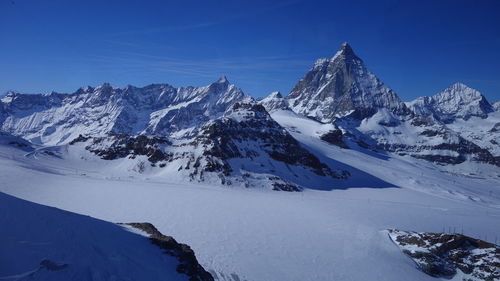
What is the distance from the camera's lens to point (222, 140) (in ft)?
368

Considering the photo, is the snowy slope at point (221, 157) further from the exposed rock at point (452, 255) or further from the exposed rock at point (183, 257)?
the exposed rock at point (183, 257)

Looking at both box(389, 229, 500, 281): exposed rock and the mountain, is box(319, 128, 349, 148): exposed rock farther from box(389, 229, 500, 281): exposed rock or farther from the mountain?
box(389, 229, 500, 281): exposed rock

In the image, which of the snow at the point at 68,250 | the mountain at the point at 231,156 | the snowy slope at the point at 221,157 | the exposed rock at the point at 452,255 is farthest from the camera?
the snowy slope at the point at 221,157

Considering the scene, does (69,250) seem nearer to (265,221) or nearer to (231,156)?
(265,221)

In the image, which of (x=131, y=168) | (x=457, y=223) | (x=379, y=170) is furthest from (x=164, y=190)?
(x=379, y=170)

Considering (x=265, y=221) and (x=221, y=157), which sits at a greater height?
(x=221, y=157)

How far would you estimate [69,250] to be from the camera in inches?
840

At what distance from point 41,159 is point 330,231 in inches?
4075

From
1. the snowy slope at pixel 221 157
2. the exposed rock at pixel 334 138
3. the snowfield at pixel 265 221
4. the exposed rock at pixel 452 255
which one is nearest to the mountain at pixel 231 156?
the snowy slope at pixel 221 157

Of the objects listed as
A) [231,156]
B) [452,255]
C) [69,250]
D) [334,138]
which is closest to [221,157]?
[231,156]

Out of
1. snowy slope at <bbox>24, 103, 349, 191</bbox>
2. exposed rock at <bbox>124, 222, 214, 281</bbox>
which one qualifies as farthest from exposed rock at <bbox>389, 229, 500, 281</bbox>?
snowy slope at <bbox>24, 103, 349, 191</bbox>

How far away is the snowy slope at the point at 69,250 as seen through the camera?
60.4ft

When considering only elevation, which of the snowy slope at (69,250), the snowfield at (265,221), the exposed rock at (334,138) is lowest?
the snowfield at (265,221)

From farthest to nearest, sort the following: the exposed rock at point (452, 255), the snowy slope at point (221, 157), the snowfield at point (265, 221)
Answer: the snowy slope at point (221, 157) → the exposed rock at point (452, 255) → the snowfield at point (265, 221)
